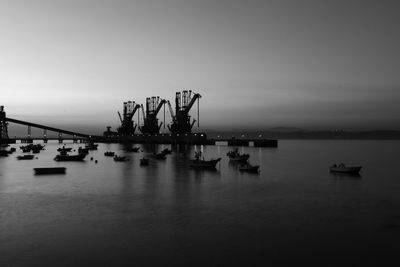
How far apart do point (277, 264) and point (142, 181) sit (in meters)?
37.1

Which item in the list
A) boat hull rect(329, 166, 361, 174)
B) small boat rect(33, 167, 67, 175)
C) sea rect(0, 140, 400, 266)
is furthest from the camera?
boat hull rect(329, 166, 361, 174)

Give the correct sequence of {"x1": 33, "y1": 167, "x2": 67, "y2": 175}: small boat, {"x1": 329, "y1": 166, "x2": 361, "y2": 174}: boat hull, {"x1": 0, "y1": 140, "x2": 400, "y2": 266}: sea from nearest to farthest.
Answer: {"x1": 0, "y1": 140, "x2": 400, "y2": 266}: sea → {"x1": 33, "y1": 167, "x2": 67, "y2": 175}: small boat → {"x1": 329, "y1": 166, "x2": 361, "y2": 174}: boat hull

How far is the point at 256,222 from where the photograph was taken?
2861 centimetres

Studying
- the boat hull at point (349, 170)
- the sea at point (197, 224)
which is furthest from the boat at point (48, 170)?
the boat hull at point (349, 170)

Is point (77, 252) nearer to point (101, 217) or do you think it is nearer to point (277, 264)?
point (101, 217)

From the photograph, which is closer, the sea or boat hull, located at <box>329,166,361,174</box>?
the sea

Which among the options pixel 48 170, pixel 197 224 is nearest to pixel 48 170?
pixel 48 170

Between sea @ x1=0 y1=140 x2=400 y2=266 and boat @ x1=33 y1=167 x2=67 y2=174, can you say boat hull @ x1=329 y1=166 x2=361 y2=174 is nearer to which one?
sea @ x1=0 y1=140 x2=400 y2=266

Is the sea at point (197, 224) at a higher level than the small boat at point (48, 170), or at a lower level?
lower

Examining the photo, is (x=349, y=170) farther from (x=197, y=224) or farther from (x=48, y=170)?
(x=48, y=170)

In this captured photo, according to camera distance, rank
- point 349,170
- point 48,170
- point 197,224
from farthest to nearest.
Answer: point 48,170, point 349,170, point 197,224

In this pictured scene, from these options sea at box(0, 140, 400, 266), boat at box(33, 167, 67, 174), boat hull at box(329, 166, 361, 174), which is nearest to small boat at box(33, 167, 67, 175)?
boat at box(33, 167, 67, 174)

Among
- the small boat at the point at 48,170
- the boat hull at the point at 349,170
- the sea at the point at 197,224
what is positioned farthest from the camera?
the boat hull at the point at 349,170

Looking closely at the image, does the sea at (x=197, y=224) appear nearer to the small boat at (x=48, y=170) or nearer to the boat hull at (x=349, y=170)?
the small boat at (x=48, y=170)
